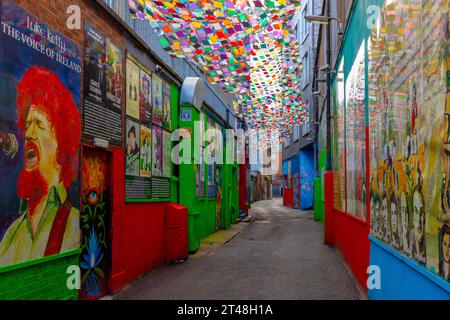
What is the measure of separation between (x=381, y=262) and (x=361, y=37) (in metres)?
3.43

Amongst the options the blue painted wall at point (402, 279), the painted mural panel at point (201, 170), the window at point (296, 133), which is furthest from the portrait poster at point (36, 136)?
the window at point (296, 133)

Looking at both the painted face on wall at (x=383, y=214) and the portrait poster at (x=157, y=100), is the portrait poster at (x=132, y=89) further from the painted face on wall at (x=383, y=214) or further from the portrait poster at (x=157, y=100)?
the painted face on wall at (x=383, y=214)

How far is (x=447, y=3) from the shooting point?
9.50ft

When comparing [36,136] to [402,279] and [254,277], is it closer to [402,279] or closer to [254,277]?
[402,279]

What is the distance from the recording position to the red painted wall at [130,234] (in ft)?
23.7

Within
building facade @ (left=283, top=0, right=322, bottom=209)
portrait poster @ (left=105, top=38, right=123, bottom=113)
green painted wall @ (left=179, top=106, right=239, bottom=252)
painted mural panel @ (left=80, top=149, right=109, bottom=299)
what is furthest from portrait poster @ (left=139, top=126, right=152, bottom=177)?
building facade @ (left=283, top=0, right=322, bottom=209)

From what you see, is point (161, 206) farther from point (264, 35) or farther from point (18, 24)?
point (18, 24)

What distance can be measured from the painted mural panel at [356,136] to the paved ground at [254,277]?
1.29 meters

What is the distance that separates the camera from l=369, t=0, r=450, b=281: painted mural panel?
307 centimetres

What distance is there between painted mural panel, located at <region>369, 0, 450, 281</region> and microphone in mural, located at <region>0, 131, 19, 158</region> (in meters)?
3.76

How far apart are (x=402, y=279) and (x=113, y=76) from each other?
201 inches

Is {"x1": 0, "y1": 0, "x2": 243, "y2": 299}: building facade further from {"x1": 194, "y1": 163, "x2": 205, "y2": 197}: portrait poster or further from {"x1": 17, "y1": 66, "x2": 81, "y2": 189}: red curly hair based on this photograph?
{"x1": 194, "y1": 163, "x2": 205, "y2": 197}: portrait poster

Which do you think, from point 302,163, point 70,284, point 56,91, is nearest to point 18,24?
point 56,91

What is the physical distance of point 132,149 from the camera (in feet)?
26.0
